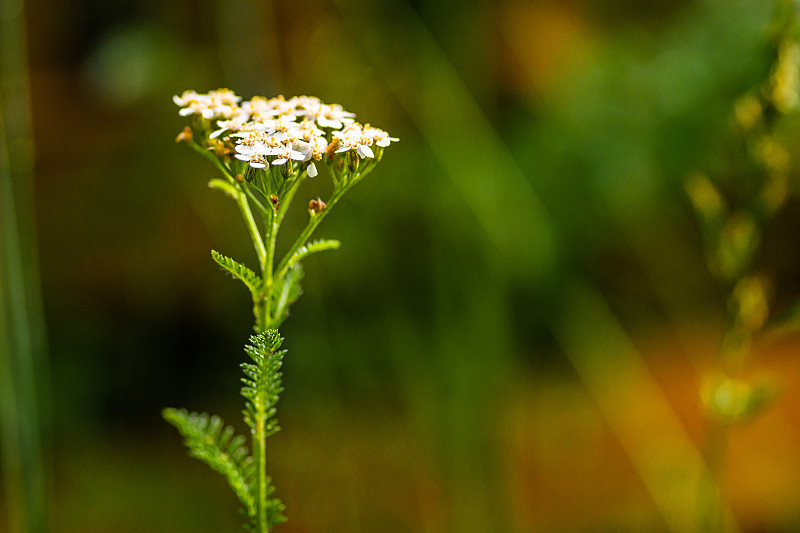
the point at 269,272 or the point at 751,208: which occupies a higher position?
the point at 751,208

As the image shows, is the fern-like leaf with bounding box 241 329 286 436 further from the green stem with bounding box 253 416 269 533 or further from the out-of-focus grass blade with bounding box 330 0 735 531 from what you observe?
the out-of-focus grass blade with bounding box 330 0 735 531

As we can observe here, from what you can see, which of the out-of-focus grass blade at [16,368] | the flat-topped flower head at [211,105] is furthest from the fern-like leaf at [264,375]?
the out-of-focus grass blade at [16,368]

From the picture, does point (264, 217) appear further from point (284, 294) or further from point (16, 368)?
point (16, 368)

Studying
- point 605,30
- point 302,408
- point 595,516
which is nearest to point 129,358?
point 302,408

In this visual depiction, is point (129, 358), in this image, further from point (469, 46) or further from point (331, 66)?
point (469, 46)

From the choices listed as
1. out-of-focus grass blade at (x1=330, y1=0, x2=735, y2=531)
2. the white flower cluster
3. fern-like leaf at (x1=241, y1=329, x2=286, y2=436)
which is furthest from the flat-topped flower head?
out-of-focus grass blade at (x1=330, y1=0, x2=735, y2=531)

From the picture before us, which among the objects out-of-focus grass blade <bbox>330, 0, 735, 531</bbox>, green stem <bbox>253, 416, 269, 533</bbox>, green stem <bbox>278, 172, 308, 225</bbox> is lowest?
green stem <bbox>253, 416, 269, 533</bbox>

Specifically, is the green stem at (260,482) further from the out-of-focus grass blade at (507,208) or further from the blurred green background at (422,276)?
the out-of-focus grass blade at (507,208)

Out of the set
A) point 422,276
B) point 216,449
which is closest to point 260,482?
point 216,449
